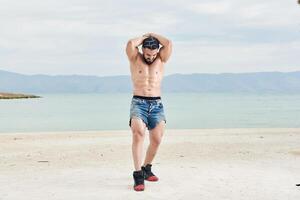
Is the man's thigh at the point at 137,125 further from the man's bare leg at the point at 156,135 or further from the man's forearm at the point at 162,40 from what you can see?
the man's forearm at the point at 162,40

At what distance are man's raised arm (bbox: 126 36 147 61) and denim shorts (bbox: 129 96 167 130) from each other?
68cm

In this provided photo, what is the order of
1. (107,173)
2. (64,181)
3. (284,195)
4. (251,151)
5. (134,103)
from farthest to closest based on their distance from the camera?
1. (251,151)
2. (107,173)
3. (64,181)
4. (134,103)
5. (284,195)

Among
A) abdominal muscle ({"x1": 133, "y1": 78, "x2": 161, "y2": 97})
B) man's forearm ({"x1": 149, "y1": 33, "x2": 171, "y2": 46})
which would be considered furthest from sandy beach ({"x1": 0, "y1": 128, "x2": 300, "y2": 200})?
man's forearm ({"x1": 149, "y1": 33, "x2": 171, "y2": 46})

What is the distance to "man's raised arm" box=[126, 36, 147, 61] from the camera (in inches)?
357

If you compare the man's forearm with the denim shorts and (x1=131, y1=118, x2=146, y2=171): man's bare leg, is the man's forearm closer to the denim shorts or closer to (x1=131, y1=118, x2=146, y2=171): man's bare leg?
the denim shorts

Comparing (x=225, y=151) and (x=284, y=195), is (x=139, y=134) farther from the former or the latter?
(x=225, y=151)

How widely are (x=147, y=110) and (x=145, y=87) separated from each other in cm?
38

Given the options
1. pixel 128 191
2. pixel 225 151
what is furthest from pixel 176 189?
pixel 225 151

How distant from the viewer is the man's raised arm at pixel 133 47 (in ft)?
29.8

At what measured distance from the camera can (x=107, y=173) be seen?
35.2ft

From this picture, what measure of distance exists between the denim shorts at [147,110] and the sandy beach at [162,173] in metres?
1.07

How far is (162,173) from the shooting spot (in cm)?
1055

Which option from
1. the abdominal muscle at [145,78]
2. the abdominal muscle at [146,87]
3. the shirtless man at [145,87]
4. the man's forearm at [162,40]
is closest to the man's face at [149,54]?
the shirtless man at [145,87]

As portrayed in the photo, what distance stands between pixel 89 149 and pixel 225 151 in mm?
3942
